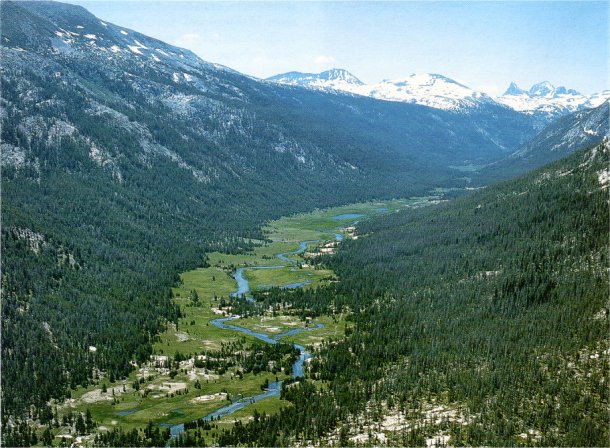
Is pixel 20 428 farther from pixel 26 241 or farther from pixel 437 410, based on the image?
pixel 26 241

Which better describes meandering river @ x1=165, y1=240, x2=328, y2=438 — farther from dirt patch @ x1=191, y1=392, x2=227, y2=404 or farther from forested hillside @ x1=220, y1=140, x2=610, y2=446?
forested hillside @ x1=220, y1=140, x2=610, y2=446

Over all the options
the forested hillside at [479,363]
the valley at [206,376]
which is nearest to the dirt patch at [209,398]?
the valley at [206,376]

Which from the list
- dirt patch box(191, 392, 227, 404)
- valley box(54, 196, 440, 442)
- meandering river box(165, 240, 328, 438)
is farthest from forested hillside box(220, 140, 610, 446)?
dirt patch box(191, 392, 227, 404)

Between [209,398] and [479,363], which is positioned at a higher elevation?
[479,363]

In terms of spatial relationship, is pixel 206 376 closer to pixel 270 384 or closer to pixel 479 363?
pixel 270 384

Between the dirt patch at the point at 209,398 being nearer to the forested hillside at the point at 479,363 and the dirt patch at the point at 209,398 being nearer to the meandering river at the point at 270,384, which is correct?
the meandering river at the point at 270,384

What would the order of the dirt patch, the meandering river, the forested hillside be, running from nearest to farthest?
the forested hillside → the meandering river → the dirt patch

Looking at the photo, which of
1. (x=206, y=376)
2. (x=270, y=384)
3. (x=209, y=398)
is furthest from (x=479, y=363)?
(x=206, y=376)

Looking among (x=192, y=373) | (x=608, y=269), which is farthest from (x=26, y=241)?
(x=608, y=269)
